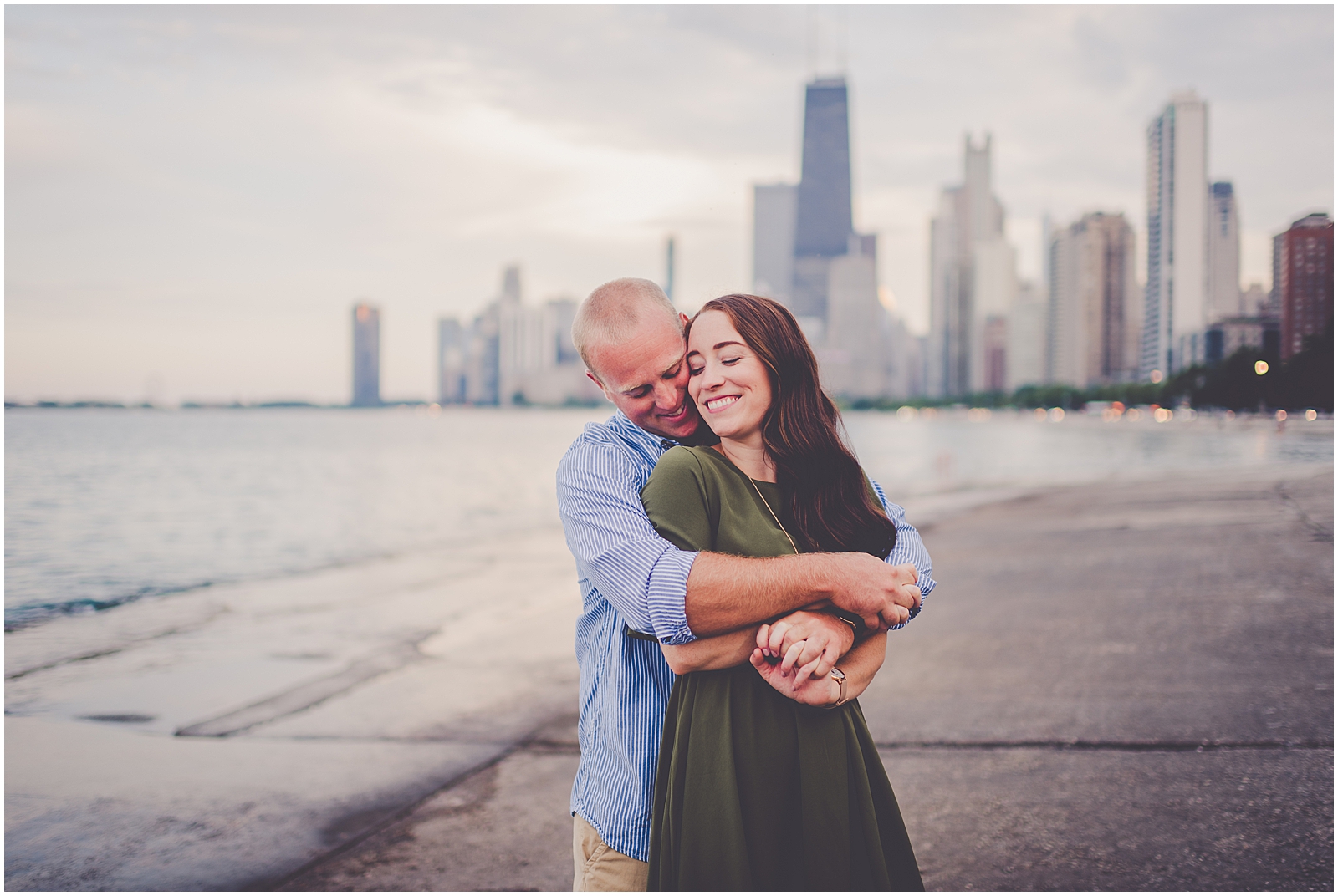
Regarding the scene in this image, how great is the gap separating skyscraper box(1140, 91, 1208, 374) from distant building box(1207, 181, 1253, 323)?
111cm

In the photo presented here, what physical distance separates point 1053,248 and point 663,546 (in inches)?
8249

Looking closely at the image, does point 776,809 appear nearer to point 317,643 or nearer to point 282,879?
point 282,879

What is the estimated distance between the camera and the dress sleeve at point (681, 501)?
5.54ft

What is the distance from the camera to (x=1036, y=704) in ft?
17.5

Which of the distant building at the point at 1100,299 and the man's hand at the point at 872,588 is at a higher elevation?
the distant building at the point at 1100,299

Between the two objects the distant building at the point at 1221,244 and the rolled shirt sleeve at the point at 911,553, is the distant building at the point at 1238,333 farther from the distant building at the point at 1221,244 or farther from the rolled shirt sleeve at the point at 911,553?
the rolled shirt sleeve at the point at 911,553

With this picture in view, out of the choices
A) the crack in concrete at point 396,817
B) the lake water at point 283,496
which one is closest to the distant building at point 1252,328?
the lake water at point 283,496

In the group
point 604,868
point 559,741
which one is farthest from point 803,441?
point 559,741

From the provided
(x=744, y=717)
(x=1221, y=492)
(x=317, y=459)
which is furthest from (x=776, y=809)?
(x=317, y=459)

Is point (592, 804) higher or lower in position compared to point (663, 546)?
lower

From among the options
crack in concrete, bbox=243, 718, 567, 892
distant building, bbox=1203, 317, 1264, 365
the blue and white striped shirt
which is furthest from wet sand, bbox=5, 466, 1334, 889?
distant building, bbox=1203, 317, 1264, 365

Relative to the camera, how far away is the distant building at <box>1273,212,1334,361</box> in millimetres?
7812

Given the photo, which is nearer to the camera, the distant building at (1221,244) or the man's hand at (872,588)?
the man's hand at (872,588)

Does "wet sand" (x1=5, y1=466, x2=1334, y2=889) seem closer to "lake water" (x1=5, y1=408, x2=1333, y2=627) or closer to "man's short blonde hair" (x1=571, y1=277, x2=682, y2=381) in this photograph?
"man's short blonde hair" (x1=571, y1=277, x2=682, y2=381)
